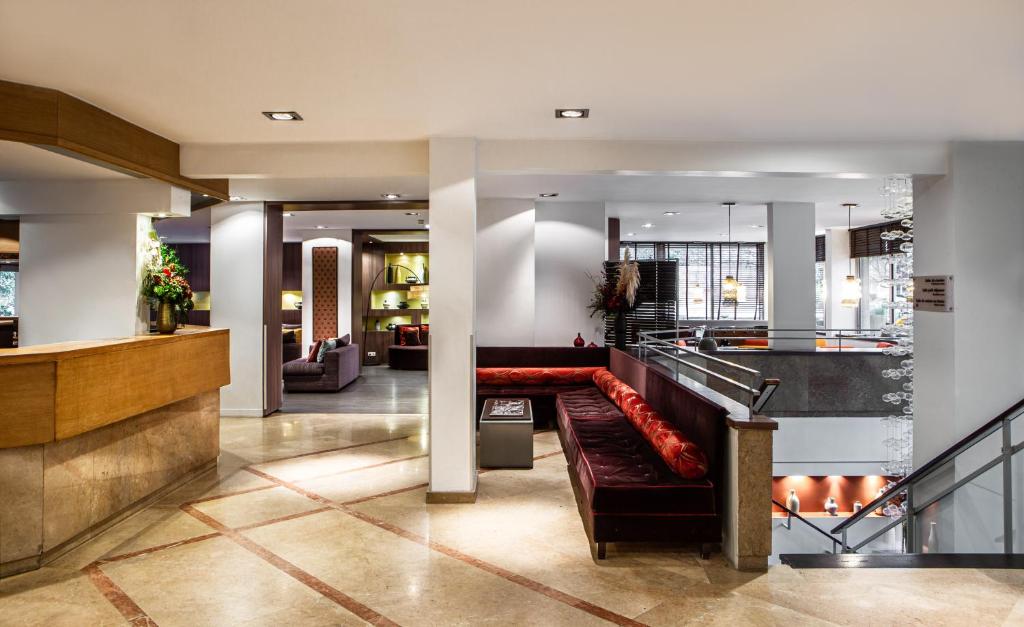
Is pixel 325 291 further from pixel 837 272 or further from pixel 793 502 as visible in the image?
pixel 837 272

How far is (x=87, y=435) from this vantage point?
3807mm

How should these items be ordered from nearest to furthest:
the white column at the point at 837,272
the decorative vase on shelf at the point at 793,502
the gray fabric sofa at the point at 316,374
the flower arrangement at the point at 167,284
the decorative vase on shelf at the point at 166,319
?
the decorative vase on shelf at the point at 166,319 < the flower arrangement at the point at 167,284 < the decorative vase on shelf at the point at 793,502 < the gray fabric sofa at the point at 316,374 < the white column at the point at 837,272

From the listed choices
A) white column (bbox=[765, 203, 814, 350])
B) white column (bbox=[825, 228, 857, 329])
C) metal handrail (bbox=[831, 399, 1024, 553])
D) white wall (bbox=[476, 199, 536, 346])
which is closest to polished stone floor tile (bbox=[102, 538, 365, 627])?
metal handrail (bbox=[831, 399, 1024, 553])

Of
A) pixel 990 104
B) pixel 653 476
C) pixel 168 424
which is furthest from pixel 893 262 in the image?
pixel 168 424

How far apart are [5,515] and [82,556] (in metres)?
0.47

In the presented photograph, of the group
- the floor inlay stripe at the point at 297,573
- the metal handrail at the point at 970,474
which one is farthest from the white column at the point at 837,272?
the floor inlay stripe at the point at 297,573

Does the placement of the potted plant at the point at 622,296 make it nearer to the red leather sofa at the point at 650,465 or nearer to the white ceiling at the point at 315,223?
the red leather sofa at the point at 650,465

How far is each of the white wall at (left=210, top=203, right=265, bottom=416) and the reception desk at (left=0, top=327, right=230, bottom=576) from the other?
2.40 meters

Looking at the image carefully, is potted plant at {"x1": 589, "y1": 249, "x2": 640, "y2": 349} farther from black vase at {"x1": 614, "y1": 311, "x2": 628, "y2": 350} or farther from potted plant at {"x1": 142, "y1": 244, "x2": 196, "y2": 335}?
potted plant at {"x1": 142, "y1": 244, "x2": 196, "y2": 335}

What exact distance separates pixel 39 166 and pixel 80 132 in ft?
3.95

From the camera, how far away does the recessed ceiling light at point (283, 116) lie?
4.09 m

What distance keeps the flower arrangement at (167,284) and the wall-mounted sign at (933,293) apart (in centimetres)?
Result: 603

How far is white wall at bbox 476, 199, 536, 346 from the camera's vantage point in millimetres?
7855

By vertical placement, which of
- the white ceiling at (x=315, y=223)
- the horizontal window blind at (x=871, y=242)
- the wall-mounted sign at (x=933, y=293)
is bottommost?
the wall-mounted sign at (x=933, y=293)
